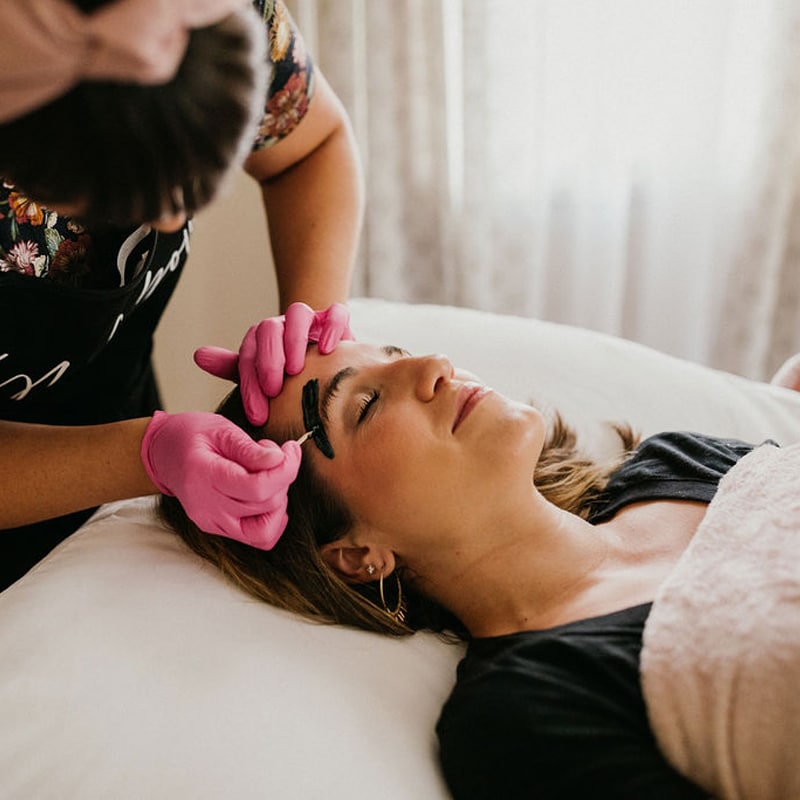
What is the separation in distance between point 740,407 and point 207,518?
43.1 inches

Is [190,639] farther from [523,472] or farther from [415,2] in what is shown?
[415,2]

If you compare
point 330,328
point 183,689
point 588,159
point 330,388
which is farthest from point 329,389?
point 588,159

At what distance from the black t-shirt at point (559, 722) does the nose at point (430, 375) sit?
361 millimetres

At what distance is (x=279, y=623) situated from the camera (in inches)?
46.7

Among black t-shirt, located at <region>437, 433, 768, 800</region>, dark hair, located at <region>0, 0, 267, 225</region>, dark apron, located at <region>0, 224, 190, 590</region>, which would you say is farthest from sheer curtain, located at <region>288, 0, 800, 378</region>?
dark hair, located at <region>0, 0, 267, 225</region>

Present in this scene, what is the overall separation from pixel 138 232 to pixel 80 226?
8 centimetres

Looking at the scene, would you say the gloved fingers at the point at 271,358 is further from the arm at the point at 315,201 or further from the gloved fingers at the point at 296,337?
the arm at the point at 315,201

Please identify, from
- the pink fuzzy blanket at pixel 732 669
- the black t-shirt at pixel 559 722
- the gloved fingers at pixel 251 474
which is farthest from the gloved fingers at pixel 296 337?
the pink fuzzy blanket at pixel 732 669

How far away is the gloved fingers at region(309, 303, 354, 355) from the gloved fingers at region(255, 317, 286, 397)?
6cm

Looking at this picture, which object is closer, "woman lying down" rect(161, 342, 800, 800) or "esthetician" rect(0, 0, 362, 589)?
"esthetician" rect(0, 0, 362, 589)

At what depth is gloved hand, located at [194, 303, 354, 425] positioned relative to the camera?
1.29m

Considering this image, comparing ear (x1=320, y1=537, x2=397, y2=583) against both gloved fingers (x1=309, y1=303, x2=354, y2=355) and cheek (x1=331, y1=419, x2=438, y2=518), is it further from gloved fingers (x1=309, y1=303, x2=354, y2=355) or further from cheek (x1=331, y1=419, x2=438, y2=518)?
gloved fingers (x1=309, y1=303, x2=354, y2=355)

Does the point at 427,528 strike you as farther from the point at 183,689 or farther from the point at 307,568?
the point at 183,689

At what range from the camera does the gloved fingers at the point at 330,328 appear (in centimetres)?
134
